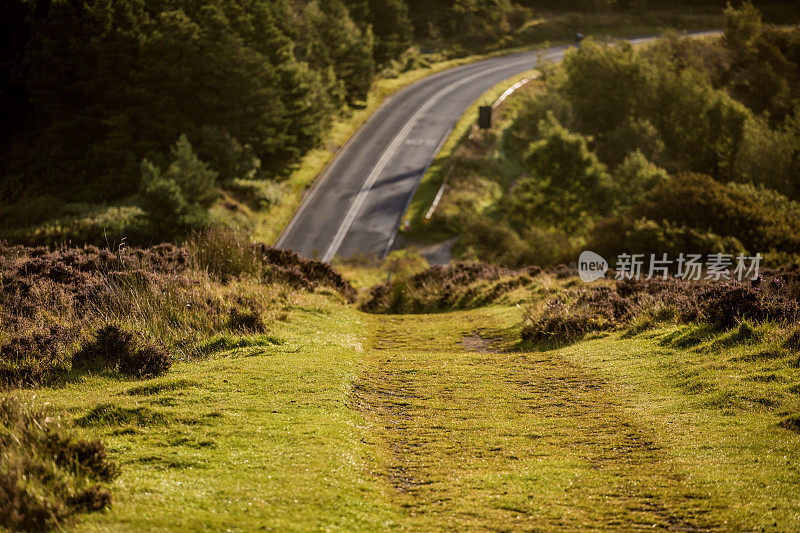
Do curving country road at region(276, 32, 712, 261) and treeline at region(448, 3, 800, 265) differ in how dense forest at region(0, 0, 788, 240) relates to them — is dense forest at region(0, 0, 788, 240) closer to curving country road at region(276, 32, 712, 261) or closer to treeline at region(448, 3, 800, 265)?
curving country road at region(276, 32, 712, 261)

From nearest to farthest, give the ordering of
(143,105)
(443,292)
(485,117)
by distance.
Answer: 1. (443,292)
2. (143,105)
3. (485,117)

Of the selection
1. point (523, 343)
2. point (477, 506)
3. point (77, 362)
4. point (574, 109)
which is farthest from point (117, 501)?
point (574, 109)

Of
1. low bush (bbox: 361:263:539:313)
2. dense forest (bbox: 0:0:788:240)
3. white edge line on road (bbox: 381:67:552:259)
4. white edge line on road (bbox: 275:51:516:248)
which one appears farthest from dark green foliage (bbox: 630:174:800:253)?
dense forest (bbox: 0:0:788:240)

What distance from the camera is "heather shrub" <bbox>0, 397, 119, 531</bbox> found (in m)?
5.23

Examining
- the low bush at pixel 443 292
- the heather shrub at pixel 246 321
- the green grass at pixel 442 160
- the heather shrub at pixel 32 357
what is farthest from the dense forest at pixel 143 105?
Result: the heather shrub at pixel 32 357

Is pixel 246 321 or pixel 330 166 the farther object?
pixel 330 166

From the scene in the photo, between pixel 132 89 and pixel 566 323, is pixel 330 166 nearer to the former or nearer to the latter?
pixel 132 89

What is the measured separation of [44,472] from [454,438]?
15.5 feet

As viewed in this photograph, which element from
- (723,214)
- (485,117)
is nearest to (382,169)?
(485,117)

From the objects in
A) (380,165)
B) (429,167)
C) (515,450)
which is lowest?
(515,450)

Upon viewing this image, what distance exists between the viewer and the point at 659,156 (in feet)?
193

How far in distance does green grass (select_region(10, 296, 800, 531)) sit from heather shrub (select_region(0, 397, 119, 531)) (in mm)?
219

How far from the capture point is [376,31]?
83.4 metres

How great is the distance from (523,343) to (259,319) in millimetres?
5932
